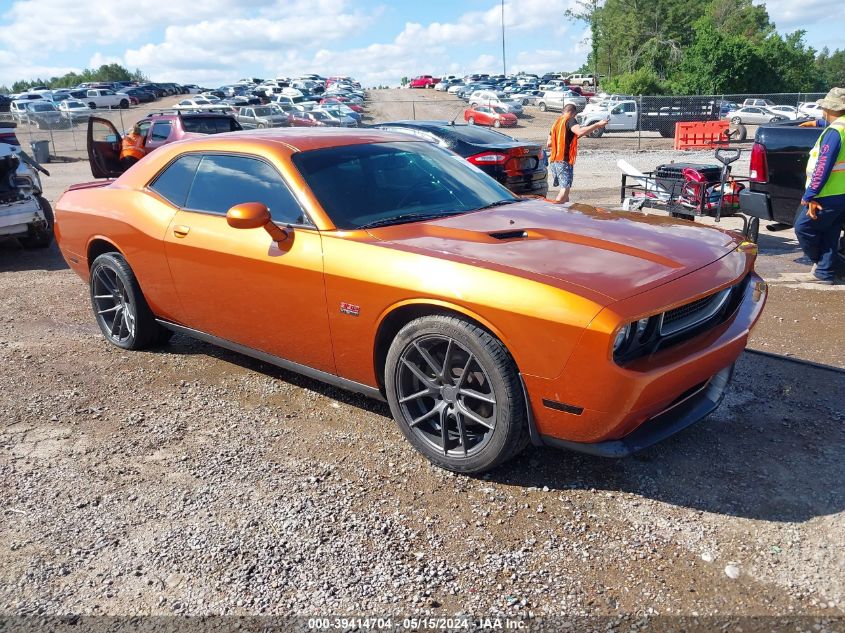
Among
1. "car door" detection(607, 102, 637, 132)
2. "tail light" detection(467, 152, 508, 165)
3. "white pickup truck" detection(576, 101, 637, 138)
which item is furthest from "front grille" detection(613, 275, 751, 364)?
"car door" detection(607, 102, 637, 132)

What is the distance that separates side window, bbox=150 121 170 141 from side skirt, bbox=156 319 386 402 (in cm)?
1137

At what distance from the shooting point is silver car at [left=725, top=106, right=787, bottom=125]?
32000mm

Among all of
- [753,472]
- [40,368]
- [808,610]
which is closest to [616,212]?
[753,472]

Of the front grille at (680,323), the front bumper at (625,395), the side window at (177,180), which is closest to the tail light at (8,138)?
the side window at (177,180)

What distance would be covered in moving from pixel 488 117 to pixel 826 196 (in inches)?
1171

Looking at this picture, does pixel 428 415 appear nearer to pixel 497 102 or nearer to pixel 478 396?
pixel 478 396

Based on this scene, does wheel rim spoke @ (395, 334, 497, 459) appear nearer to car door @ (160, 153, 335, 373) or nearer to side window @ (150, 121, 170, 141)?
car door @ (160, 153, 335, 373)

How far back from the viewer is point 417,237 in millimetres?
3592

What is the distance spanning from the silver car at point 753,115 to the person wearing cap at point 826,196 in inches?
1103

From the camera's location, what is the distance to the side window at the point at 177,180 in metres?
4.62

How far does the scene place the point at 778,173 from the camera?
723 centimetres

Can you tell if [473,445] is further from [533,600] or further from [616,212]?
[616,212]

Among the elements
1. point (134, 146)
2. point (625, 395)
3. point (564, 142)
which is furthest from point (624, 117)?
point (625, 395)

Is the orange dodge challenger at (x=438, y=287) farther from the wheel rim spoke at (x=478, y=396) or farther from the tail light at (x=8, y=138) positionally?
the tail light at (x=8, y=138)
